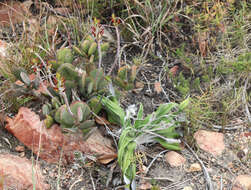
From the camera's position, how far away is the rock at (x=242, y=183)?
2.15 metres

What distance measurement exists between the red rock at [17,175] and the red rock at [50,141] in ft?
0.49

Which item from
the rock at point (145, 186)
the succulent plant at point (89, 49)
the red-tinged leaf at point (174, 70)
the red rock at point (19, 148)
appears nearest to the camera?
the rock at point (145, 186)

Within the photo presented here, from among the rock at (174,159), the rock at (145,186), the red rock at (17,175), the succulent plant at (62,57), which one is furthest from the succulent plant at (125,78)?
the red rock at (17,175)

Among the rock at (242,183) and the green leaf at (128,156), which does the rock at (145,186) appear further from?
the rock at (242,183)

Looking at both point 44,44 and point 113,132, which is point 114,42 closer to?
point 44,44

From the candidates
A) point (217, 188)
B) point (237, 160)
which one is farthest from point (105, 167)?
point (237, 160)

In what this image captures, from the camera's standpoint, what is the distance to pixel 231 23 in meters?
2.95

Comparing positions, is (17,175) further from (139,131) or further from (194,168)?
(194,168)

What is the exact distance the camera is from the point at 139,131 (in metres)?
2.19

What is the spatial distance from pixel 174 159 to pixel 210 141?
353 millimetres

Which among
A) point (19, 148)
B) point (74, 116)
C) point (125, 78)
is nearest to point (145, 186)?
point (74, 116)

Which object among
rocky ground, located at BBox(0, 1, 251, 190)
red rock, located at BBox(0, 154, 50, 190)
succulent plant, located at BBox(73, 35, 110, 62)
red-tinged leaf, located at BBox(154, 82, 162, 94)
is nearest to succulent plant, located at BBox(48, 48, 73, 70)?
succulent plant, located at BBox(73, 35, 110, 62)

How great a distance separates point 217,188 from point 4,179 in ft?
4.81

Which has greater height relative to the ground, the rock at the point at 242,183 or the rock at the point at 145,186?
the rock at the point at 145,186
